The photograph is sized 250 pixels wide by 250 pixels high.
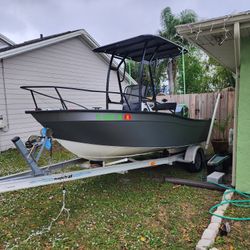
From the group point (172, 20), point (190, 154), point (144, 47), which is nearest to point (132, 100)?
point (144, 47)

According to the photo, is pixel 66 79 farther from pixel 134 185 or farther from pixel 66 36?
pixel 134 185

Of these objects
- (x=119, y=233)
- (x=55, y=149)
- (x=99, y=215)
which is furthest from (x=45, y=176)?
(x=55, y=149)

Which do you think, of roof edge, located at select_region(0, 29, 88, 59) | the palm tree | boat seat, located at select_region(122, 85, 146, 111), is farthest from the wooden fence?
the palm tree

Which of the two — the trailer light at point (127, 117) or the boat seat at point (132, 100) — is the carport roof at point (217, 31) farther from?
the trailer light at point (127, 117)

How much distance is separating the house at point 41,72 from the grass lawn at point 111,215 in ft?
15.5

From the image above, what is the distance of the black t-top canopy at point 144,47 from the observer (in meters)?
4.20

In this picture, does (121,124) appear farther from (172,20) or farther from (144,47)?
(172,20)

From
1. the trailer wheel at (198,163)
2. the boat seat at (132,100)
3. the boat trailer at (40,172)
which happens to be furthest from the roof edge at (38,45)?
the trailer wheel at (198,163)

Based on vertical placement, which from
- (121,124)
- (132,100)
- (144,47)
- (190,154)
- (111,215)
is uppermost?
(144,47)

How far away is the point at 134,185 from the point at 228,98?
177 inches

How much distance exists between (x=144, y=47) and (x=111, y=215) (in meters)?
2.79

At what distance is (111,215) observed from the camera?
350cm

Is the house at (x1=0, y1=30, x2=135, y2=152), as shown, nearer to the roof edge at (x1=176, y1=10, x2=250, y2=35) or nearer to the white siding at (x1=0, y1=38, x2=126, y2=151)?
the white siding at (x1=0, y1=38, x2=126, y2=151)

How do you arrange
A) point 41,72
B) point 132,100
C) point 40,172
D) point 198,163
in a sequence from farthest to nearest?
1. point 41,72
2. point 198,163
3. point 132,100
4. point 40,172
